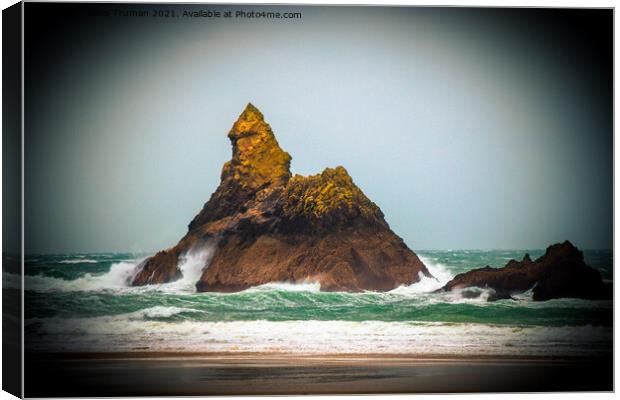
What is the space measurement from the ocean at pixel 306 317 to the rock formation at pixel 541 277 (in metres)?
0.10

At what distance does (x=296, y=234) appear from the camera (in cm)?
1372

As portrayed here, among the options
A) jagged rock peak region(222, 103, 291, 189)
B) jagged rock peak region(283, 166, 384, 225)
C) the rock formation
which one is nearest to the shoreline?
the rock formation

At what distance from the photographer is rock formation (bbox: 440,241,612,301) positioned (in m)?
13.6

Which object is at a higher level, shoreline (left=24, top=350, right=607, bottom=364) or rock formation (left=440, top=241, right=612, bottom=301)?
rock formation (left=440, top=241, right=612, bottom=301)

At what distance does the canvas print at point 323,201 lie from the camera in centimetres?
1308

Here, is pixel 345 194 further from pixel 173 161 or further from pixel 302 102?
pixel 173 161

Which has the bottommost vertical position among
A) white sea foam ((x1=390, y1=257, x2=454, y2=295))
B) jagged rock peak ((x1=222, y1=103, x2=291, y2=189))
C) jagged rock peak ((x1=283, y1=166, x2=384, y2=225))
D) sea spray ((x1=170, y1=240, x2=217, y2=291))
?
white sea foam ((x1=390, y1=257, x2=454, y2=295))

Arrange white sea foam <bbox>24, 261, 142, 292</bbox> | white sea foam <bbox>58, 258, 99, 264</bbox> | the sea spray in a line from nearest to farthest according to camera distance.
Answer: white sea foam <bbox>24, 261, 142, 292</bbox> < white sea foam <bbox>58, 258, 99, 264</bbox> < the sea spray

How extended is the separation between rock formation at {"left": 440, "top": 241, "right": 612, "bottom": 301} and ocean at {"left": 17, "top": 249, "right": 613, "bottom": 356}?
10cm

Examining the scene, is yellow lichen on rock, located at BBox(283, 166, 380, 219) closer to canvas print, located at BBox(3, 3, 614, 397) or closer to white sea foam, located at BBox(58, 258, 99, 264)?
canvas print, located at BBox(3, 3, 614, 397)

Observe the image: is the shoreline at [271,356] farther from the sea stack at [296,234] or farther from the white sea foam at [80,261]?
the white sea foam at [80,261]

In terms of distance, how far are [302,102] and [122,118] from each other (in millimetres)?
2121

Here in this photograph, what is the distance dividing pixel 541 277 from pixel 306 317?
285 cm

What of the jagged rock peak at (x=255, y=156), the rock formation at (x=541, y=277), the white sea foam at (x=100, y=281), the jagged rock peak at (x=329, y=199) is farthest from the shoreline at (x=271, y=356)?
the jagged rock peak at (x=255, y=156)
